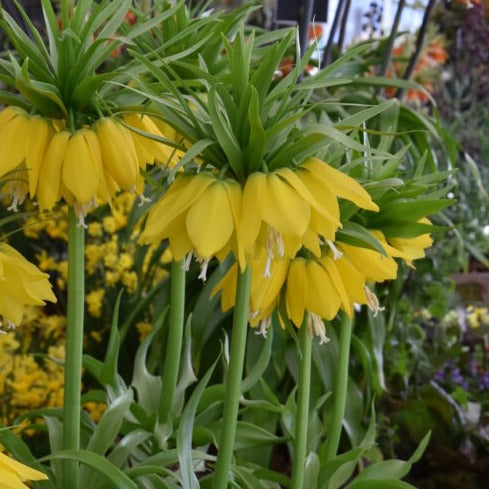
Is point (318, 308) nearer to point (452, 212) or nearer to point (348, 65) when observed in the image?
point (348, 65)

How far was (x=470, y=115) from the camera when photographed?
8.99 ft

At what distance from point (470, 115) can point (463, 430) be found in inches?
52.6

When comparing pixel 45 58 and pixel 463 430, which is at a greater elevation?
pixel 45 58

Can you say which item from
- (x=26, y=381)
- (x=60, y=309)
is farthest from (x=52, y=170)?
(x=60, y=309)

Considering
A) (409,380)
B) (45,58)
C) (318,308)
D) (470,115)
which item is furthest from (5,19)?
(470,115)

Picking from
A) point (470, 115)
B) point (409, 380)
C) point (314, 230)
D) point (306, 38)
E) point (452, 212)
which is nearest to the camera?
point (314, 230)

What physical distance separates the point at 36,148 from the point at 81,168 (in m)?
0.03

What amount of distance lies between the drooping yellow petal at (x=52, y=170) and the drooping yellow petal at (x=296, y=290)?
16cm

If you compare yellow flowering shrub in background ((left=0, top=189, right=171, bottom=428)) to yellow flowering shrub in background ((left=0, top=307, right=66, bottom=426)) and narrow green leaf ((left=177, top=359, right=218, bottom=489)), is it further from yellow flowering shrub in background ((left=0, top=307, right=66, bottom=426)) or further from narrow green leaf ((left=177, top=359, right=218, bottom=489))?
narrow green leaf ((left=177, top=359, right=218, bottom=489))

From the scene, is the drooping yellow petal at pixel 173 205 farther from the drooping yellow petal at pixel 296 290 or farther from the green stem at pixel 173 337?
the green stem at pixel 173 337

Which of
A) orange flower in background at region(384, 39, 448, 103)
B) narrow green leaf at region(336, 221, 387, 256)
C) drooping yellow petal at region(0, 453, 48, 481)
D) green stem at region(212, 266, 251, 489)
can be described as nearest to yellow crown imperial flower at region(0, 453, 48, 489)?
drooping yellow petal at region(0, 453, 48, 481)

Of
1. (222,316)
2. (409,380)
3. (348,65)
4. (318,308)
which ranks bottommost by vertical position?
(409,380)

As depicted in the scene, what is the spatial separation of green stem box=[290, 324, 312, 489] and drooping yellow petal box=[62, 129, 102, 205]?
0.59 ft

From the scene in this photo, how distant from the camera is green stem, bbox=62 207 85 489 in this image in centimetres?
A: 67
